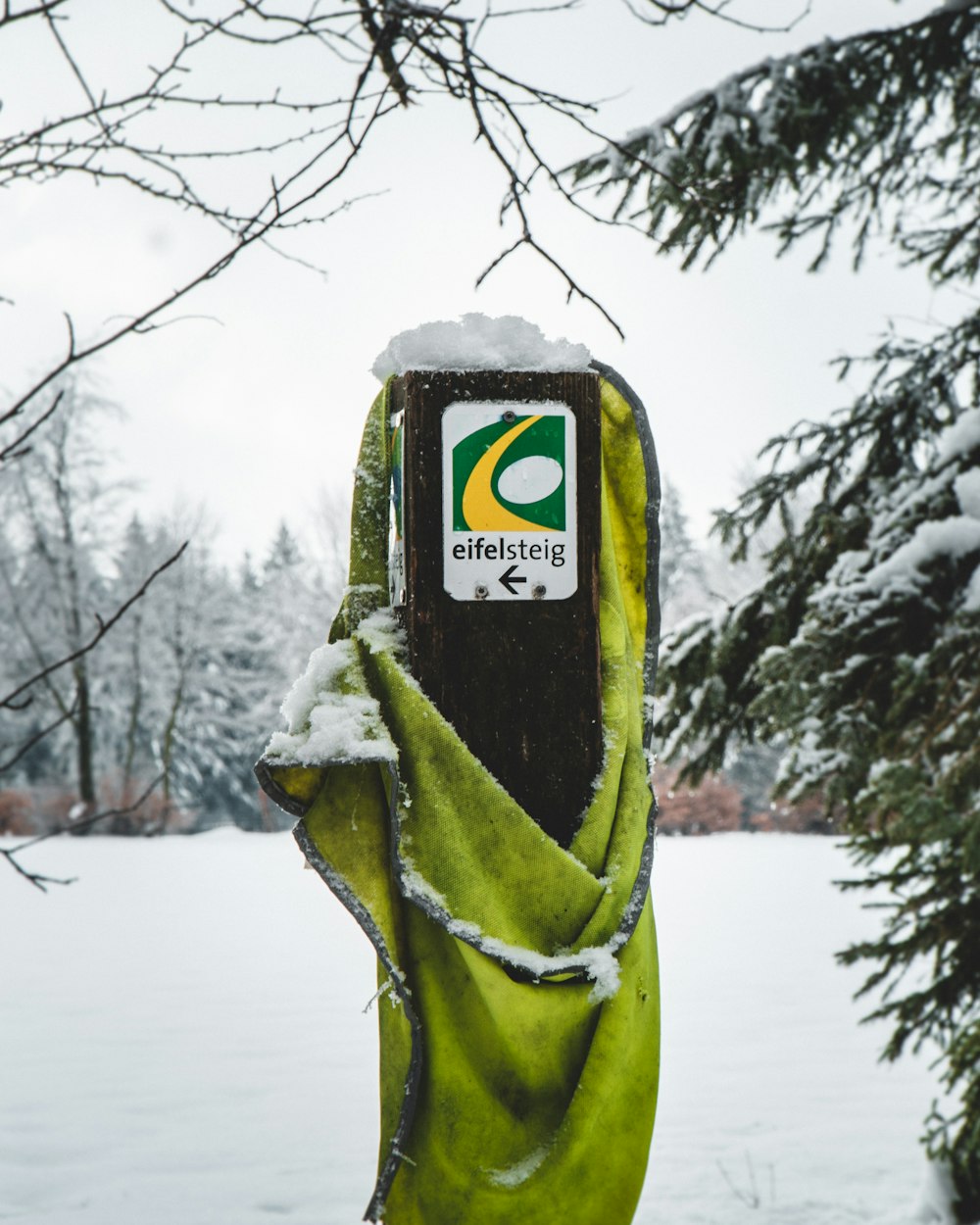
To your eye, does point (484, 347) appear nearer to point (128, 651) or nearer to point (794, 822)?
point (128, 651)

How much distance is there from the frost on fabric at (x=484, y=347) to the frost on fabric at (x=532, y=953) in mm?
618

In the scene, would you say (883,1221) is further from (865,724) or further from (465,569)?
(465,569)

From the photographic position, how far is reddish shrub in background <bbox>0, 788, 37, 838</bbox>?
2266cm

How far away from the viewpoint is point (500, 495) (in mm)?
1375

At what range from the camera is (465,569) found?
1369mm

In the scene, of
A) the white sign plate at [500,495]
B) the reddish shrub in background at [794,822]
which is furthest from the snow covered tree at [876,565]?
the reddish shrub in background at [794,822]

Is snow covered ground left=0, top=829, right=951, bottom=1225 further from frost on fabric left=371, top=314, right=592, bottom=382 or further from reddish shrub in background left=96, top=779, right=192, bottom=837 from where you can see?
reddish shrub in background left=96, top=779, right=192, bottom=837

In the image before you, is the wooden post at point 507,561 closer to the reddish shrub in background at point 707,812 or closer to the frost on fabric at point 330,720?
the frost on fabric at point 330,720

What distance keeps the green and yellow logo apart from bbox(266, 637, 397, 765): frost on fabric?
236mm

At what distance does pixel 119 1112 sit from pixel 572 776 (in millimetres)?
4760

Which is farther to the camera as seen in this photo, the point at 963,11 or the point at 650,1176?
the point at 650,1176

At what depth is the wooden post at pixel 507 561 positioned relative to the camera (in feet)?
4.50

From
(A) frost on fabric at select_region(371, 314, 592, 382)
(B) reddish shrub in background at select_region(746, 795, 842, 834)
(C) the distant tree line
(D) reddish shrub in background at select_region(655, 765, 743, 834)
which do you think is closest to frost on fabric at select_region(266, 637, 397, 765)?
(A) frost on fabric at select_region(371, 314, 592, 382)

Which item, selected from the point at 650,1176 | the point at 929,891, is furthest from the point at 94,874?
the point at 929,891
